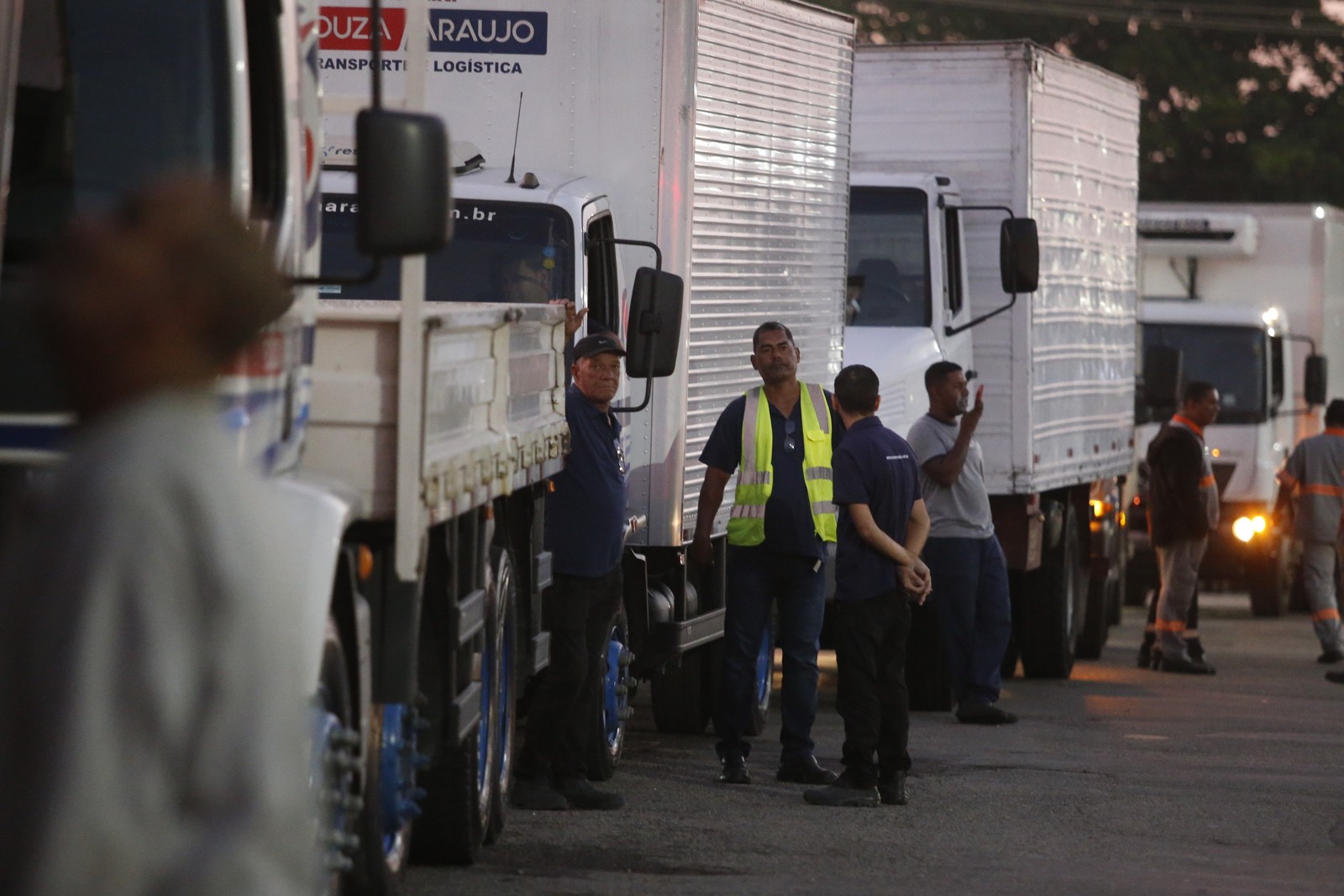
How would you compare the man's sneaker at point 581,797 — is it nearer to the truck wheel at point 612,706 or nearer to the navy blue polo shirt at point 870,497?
the truck wheel at point 612,706

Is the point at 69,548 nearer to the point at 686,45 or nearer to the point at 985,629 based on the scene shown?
the point at 686,45

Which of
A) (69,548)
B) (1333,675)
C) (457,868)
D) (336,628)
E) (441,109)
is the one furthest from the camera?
(1333,675)

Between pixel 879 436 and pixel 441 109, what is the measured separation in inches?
100.0

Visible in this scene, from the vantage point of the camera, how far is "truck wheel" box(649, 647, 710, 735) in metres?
12.0

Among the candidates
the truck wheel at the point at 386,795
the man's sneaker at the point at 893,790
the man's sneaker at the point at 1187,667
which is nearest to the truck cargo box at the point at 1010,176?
the man's sneaker at the point at 1187,667

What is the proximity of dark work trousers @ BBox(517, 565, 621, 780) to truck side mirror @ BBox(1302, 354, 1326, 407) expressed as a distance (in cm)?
1395

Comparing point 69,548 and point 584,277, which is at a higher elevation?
point 584,277

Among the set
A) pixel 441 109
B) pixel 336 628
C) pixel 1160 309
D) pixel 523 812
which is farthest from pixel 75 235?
pixel 1160 309

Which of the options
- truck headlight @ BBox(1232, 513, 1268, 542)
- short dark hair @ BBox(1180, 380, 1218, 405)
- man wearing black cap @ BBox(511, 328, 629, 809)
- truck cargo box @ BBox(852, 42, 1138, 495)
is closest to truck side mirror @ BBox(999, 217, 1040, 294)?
truck cargo box @ BBox(852, 42, 1138, 495)

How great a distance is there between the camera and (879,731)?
9.89m

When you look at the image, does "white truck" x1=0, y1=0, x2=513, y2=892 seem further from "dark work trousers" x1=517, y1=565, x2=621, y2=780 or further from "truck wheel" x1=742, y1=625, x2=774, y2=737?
"truck wheel" x1=742, y1=625, x2=774, y2=737

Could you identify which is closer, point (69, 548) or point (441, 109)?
point (69, 548)

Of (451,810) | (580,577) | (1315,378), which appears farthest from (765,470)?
(1315,378)

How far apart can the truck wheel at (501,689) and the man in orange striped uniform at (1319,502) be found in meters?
10.0
